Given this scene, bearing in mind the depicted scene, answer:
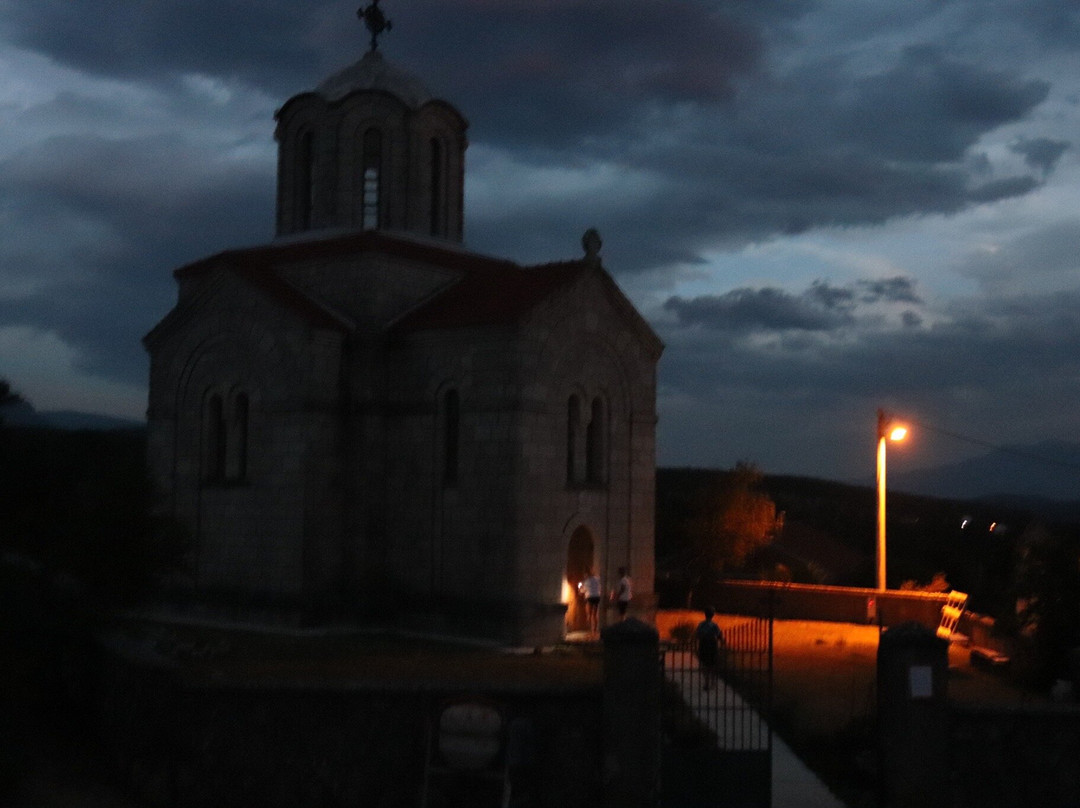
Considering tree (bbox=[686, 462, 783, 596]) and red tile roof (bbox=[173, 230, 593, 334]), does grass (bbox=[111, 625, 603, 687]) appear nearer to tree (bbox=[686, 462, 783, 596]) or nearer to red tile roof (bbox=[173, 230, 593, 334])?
red tile roof (bbox=[173, 230, 593, 334])

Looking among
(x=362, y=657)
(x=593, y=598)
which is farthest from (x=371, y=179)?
(x=362, y=657)

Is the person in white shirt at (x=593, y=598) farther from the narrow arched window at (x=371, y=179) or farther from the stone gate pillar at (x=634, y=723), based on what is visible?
the stone gate pillar at (x=634, y=723)

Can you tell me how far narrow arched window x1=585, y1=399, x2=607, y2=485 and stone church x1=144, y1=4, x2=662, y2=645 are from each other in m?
0.04

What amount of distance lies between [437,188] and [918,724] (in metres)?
17.7

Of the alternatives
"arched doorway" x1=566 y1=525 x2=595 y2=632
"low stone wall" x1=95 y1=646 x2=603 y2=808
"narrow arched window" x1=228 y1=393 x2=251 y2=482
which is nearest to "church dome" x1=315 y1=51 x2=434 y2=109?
"narrow arched window" x1=228 y1=393 x2=251 y2=482

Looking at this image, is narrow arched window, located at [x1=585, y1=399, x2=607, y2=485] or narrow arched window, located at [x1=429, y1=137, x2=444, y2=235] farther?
narrow arched window, located at [x1=429, y1=137, x2=444, y2=235]

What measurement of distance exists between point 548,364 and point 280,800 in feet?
39.2

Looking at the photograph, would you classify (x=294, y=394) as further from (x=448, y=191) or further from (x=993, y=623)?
(x=993, y=623)

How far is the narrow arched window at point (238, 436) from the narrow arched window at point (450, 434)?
14.0 feet

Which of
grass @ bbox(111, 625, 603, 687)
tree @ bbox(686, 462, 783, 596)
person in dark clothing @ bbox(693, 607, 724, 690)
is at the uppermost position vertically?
tree @ bbox(686, 462, 783, 596)

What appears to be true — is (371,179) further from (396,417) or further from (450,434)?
(450,434)

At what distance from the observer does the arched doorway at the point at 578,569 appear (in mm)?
23031

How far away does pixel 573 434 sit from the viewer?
23000mm

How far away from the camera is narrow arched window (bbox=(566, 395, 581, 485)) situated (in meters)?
22.9
